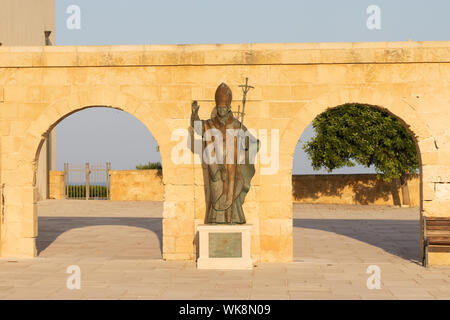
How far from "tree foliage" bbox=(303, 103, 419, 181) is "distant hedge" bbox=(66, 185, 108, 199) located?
461 inches

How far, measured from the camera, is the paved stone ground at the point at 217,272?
274 inches

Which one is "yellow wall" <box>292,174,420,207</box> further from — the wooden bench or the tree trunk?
the wooden bench

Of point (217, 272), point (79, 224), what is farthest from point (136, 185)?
point (217, 272)

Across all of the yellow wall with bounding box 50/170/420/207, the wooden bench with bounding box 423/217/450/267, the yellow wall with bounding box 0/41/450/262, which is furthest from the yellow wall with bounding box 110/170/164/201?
the wooden bench with bounding box 423/217/450/267

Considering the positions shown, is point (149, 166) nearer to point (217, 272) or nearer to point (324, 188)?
point (324, 188)

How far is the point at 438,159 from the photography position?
9422 millimetres

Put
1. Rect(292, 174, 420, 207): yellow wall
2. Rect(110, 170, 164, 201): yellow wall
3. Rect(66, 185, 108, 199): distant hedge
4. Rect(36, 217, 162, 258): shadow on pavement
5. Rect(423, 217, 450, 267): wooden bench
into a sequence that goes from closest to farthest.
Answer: Rect(423, 217, 450, 267): wooden bench, Rect(36, 217, 162, 258): shadow on pavement, Rect(292, 174, 420, 207): yellow wall, Rect(110, 170, 164, 201): yellow wall, Rect(66, 185, 108, 199): distant hedge

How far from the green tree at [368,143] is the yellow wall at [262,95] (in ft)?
39.7

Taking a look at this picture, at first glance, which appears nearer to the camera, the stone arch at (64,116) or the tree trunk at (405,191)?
the stone arch at (64,116)

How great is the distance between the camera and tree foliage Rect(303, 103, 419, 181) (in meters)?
21.4

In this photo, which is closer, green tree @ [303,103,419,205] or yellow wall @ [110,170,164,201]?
green tree @ [303,103,419,205]
